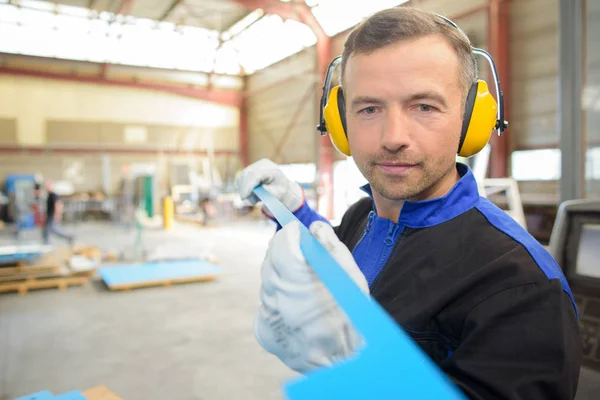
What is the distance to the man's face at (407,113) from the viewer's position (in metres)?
1.07

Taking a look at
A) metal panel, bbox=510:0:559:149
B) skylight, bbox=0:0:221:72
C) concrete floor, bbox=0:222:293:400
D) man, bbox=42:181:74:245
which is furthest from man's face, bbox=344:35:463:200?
skylight, bbox=0:0:221:72

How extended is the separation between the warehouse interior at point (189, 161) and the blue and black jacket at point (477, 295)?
0.46 metres

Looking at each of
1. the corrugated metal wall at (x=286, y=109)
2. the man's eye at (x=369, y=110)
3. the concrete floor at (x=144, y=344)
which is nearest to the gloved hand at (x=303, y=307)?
the man's eye at (x=369, y=110)

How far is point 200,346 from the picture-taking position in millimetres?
4309

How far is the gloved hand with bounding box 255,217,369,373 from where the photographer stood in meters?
0.86

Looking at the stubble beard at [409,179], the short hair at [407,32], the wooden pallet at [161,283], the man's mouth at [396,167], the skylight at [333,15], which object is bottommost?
the wooden pallet at [161,283]

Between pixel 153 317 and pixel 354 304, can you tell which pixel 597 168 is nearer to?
pixel 354 304

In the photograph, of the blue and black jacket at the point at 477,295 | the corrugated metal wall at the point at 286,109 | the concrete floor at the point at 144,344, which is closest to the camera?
the blue and black jacket at the point at 477,295

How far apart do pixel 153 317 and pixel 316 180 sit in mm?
9453

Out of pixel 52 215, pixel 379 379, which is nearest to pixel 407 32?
pixel 379 379

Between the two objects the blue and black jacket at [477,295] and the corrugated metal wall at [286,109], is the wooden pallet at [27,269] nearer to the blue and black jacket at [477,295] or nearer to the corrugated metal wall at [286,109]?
the blue and black jacket at [477,295]

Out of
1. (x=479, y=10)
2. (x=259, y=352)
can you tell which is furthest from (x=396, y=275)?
(x=479, y=10)

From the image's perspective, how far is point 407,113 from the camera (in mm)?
1082

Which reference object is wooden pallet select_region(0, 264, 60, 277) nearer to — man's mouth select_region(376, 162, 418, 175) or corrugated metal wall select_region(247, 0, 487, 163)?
man's mouth select_region(376, 162, 418, 175)
